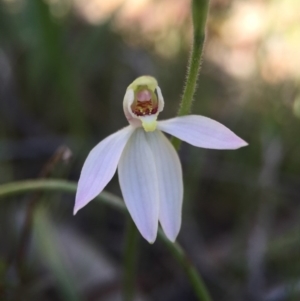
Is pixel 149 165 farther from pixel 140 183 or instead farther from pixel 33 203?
pixel 33 203

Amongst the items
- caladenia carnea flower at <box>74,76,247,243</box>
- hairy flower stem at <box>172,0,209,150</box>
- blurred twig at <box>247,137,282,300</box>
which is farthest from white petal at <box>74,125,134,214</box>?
blurred twig at <box>247,137,282,300</box>

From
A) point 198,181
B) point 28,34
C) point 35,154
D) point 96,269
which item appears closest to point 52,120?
point 35,154

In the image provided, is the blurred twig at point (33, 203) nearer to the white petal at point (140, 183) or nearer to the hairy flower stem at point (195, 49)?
the white petal at point (140, 183)

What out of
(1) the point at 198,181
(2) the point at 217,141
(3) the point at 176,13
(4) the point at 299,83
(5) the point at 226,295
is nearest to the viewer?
(2) the point at 217,141

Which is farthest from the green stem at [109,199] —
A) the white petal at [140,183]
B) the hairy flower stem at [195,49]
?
the hairy flower stem at [195,49]

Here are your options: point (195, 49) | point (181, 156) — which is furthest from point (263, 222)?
point (195, 49)

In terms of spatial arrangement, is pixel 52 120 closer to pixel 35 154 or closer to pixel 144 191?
pixel 35 154
